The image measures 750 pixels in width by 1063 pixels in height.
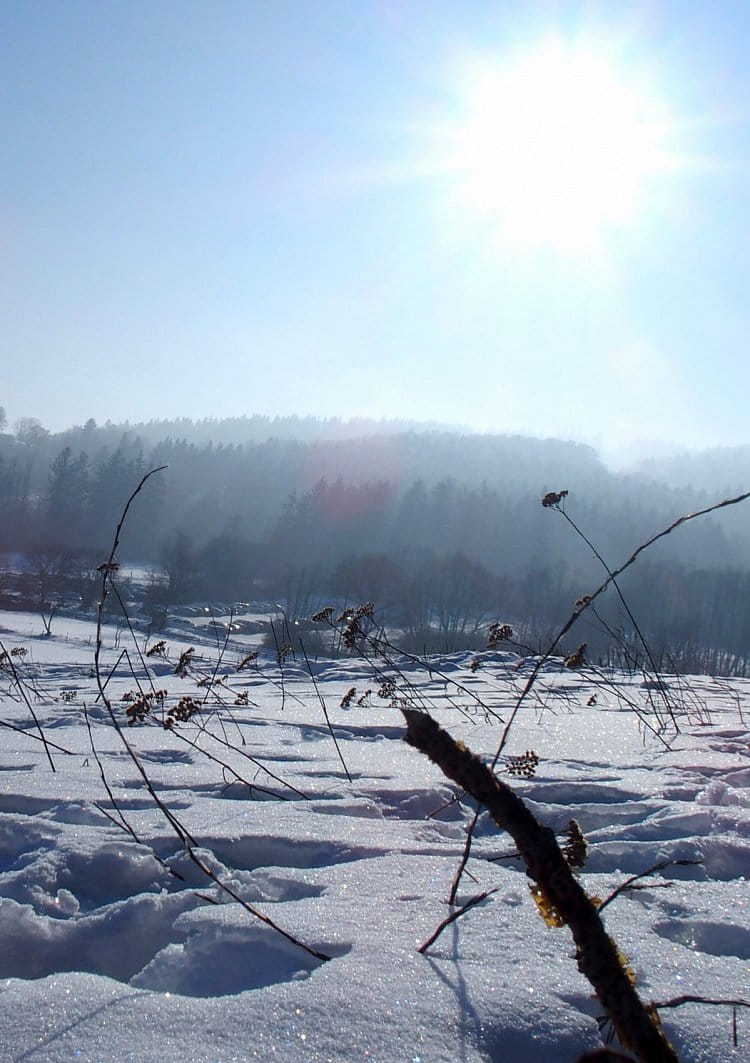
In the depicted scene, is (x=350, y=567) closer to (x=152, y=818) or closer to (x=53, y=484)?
(x=53, y=484)

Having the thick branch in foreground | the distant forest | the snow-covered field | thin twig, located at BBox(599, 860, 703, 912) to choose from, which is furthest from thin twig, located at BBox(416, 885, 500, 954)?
the distant forest

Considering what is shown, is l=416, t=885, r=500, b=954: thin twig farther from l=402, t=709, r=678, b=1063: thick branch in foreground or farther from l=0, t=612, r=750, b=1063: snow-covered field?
l=402, t=709, r=678, b=1063: thick branch in foreground

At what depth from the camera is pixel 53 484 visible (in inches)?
2714

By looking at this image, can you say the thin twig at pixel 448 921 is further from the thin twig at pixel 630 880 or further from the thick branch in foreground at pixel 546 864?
the thick branch in foreground at pixel 546 864

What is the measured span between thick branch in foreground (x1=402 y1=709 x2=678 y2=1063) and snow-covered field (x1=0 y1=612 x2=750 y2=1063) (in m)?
0.41

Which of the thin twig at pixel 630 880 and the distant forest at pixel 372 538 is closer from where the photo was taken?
the thin twig at pixel 630 880

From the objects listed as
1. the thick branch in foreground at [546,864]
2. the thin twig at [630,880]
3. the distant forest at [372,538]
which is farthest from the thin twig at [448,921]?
the distant forest at [372,538]

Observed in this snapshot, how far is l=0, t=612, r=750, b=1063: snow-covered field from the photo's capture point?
0.88 m

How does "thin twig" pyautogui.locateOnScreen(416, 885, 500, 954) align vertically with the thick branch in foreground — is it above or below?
below

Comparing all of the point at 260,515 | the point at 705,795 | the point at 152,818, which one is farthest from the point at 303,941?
the point at 260,515

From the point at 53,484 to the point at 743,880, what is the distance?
7452cm

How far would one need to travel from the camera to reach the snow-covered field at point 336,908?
88 centimetres

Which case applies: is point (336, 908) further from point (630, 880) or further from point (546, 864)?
point (546, 864)

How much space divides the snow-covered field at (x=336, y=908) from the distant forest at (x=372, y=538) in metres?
22.1
